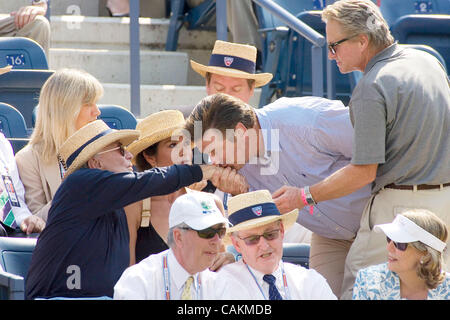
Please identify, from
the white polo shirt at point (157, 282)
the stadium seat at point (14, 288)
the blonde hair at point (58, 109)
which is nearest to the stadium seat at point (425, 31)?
the blonde hair at point (58, 109)

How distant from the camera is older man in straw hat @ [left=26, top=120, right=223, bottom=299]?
Answer: 347 cm

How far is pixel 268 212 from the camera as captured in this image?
3.49m

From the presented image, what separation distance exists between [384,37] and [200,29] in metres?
4.56

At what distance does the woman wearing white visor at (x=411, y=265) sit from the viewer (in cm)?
353

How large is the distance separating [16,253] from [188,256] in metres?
0.97

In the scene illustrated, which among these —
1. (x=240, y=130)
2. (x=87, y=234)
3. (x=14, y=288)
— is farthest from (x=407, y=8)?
(x=14, y=288)

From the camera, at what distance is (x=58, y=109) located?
4480mm

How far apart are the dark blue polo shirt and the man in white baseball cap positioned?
25 cm

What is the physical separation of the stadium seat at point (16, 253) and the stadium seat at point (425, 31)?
3.49 metres

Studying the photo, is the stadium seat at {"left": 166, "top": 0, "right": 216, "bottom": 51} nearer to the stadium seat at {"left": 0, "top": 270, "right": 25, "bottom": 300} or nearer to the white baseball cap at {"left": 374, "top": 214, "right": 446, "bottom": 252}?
the white baseball cap at {"left": 374, "top": 214, "right": 446, "bottom": 252}
